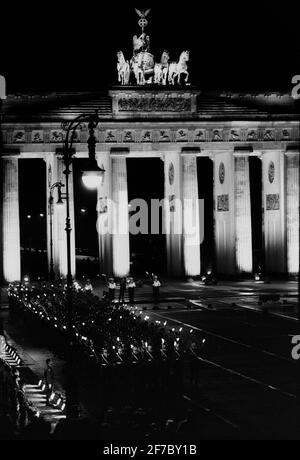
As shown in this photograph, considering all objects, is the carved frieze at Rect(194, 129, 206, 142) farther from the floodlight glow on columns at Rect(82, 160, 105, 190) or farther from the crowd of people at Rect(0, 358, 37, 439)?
the floodlight glow on columns at Rect(82, 160, 105, 190)

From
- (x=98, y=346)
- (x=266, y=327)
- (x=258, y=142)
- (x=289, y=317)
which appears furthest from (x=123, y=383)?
(x=258, y=142)

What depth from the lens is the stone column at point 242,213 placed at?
89500 mm

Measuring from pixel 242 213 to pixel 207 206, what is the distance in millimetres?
29816

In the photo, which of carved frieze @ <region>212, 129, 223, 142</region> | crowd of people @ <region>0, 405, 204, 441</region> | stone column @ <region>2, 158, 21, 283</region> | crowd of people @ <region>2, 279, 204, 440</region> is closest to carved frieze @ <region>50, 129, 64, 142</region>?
stone column @ <region>2, 158, 21, 283</region>

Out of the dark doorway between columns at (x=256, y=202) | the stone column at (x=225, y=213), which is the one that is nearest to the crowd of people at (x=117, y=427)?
the stone column at (x=225, y=213)

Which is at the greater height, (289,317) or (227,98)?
(227,98)

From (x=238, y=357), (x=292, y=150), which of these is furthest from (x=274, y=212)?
(x=238, y=357)

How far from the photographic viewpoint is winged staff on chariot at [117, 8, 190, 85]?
286 feet

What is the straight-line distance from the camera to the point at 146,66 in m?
87.6

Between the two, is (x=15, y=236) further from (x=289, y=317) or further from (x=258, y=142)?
(x=289, y=317)

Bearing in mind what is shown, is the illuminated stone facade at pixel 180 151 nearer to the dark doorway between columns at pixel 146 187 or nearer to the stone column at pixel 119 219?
the stone column at pixel 119 219

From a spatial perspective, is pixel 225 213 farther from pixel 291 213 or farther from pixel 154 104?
pixel 154 104

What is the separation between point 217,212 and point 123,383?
208 ft

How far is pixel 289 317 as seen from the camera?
5366 cm
